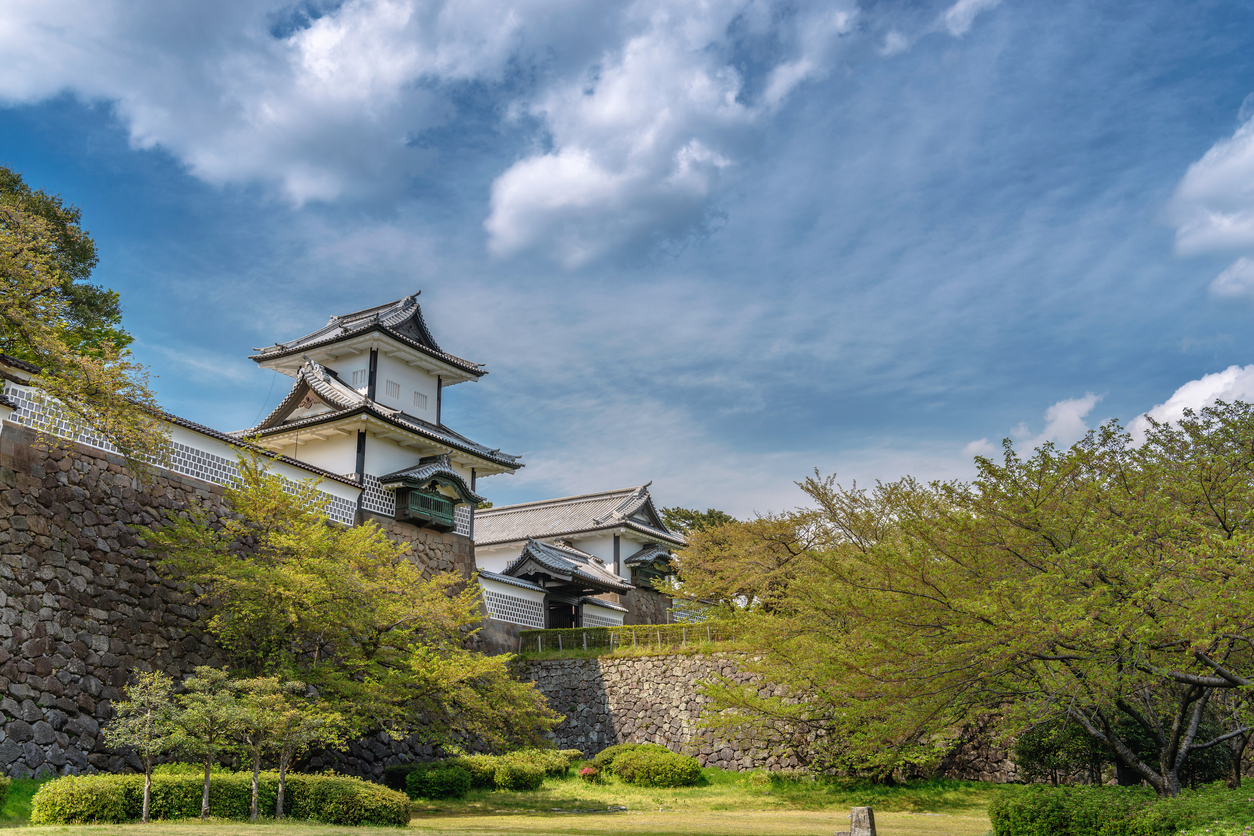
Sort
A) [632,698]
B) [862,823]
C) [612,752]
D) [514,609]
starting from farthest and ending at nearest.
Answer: [514,609]
[632,698]
[612,752]
[862,823]

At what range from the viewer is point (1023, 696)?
10805mm

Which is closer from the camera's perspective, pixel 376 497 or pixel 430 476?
pixel 376 497

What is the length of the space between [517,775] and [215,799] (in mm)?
8058

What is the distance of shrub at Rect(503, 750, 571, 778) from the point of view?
65.7 ft

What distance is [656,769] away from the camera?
2027 centimetres

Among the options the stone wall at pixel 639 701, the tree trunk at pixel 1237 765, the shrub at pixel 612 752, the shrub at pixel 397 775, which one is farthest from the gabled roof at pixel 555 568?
the tree trunk at pixel 1237 765

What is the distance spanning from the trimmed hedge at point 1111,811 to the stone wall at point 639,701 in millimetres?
10508

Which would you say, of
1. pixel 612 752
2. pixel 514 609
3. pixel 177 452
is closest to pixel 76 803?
pixel 177 452

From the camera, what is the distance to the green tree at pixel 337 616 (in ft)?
48.9

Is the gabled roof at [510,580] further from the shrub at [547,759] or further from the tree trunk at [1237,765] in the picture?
the tree trunk at [1237,765]

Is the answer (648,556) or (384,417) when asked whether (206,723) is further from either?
(648,556)

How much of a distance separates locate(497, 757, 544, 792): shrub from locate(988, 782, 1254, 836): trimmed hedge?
1087cm

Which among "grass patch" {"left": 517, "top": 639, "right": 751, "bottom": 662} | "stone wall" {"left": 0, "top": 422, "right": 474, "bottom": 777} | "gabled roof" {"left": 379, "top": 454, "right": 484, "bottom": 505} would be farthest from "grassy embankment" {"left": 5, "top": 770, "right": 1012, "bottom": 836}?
"gabled roof" {"left": 379, "top": 454, "right": 484, "bottom": 505}

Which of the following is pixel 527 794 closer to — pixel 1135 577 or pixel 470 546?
pixel 470 546
